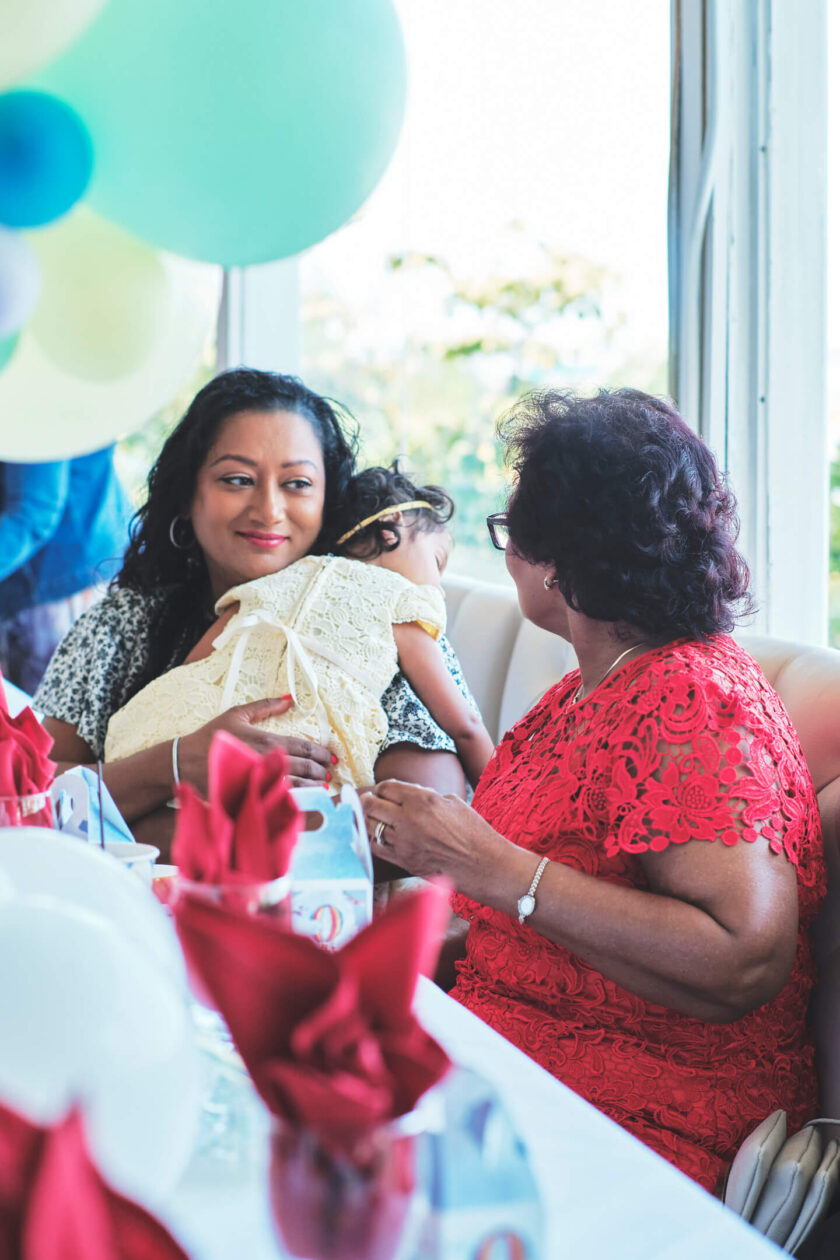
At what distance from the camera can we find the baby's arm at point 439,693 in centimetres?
185

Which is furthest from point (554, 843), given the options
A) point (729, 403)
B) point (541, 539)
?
point (729, 403)

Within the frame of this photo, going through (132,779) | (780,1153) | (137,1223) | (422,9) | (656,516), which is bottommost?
(780,1153)

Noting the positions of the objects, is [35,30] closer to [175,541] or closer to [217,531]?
[217,531]

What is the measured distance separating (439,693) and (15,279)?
0.92 meters

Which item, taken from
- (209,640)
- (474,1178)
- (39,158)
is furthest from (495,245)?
(474,1178)

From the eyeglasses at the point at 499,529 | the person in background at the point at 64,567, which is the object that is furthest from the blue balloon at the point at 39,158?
the person in background at the point at 64,567

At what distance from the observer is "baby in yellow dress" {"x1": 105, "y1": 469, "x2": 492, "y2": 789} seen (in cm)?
173

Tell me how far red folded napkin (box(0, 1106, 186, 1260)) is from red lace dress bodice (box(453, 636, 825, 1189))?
0.84 m

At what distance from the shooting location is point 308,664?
1.72 metres

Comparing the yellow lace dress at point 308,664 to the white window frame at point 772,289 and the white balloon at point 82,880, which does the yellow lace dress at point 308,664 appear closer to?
the white window frame at point 772,289

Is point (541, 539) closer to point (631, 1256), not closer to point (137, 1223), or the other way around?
point (631, 1256)

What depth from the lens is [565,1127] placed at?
0.78 metres

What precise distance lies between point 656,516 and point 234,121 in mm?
640

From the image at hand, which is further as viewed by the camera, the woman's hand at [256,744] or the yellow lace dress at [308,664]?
the yellow lace dress at [308,664]
